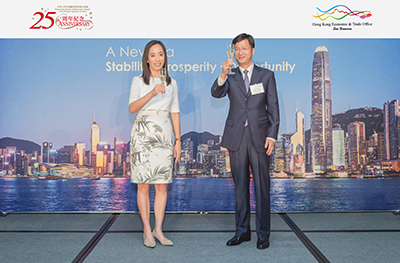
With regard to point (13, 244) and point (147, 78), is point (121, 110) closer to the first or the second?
point (147, 78)

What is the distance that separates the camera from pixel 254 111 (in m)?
2.81

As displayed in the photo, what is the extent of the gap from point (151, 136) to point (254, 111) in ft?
2.83

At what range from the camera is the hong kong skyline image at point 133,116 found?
13.3 feet

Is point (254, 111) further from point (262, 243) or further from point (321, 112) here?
point (321, 112)

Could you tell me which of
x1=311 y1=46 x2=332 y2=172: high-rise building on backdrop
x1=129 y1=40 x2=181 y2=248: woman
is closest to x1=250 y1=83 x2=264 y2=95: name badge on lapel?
x1=129 y1=40 x2=181 y2=248: woman

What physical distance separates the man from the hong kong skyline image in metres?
1.20
